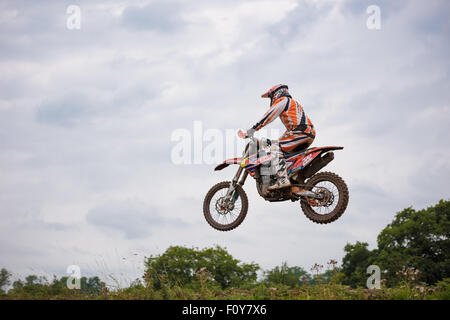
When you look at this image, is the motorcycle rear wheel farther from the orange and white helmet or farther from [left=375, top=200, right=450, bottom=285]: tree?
[left=375, top=200, right=450, bottom=285]: tree

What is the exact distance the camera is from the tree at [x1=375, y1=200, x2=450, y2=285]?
37.7 meters

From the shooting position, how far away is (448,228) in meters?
40.3

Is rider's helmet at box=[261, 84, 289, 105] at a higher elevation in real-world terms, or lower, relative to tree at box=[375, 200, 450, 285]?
higher

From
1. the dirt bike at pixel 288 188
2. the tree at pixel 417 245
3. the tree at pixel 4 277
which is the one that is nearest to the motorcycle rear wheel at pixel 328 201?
the dirt bike at pixel 288 188

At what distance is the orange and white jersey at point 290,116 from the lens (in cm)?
1070

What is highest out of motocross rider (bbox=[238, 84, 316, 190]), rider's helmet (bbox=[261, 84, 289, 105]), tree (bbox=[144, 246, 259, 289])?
rider's helmet (bbox=[261, 84, 289, 105])

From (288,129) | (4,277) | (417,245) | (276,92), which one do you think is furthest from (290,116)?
(417,245)

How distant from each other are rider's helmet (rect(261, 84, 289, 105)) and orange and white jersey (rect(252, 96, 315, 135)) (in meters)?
0.25

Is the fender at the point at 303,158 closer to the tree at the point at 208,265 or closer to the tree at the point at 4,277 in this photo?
the tree at the point at 4,277

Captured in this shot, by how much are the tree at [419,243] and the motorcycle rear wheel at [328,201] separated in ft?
97.0

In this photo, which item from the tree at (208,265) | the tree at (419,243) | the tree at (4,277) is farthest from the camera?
the tree at (208,265)

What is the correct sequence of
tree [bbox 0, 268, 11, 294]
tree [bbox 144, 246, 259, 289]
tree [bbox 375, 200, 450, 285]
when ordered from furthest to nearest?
tree [bbox 144, 246, 259, 289], tree [bbox 375, 200, 450, 285], tree [bbox 0, 268, 11, 294]

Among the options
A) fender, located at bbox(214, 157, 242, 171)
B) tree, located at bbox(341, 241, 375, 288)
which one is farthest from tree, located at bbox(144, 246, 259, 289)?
fender, located at bbox(214, 157, 242, 171)
